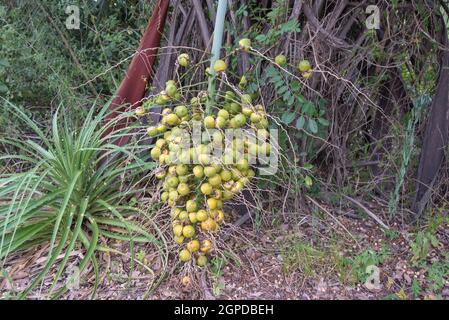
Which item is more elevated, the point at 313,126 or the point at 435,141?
the point at 313,126

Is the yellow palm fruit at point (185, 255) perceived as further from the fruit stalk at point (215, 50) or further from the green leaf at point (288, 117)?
the green leaf at point (288, 117)

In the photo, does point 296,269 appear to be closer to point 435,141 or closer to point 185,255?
point 185,255

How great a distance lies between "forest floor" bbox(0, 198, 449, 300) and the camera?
72.4 inches

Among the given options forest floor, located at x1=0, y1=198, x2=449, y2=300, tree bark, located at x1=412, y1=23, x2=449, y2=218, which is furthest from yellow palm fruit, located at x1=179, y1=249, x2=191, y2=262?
tree bark, located at x1=412, y1=23, x2=449, y2=218

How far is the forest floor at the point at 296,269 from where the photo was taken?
72.4 inches

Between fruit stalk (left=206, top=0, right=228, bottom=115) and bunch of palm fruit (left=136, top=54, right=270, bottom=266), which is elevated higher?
fruit stalk (left=206, top=0, right=228, bottom=115)

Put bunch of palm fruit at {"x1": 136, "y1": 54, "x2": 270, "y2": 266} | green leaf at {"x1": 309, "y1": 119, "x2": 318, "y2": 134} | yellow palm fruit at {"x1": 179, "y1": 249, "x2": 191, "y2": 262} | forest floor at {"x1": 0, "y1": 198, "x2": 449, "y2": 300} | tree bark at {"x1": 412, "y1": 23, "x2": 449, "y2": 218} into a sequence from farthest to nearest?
tree bark at {"x1": 412, "y1": 23, "x2": 449, "y2": 218}, green leaf at {"x1": 309, "y1": 119, "x2": 318, "y2": 134}, forest floor at {"x1": 0, "y1": 198, "x2": 449, "y2": 300}, yellow palm fruit at {"x1": 179, "y1": 249, "x2": 191, "y2": 262}, bunch of palm fruit at {"x1": 136, "y1": 54, "x2": 270, "y2": 266}

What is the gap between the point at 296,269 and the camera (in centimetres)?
194

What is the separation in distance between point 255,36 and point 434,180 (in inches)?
49.6

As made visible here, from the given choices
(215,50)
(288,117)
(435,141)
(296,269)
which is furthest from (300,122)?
(435,141)

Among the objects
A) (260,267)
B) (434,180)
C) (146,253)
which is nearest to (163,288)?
(146,253)

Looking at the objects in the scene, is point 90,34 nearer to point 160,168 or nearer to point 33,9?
point 33,9

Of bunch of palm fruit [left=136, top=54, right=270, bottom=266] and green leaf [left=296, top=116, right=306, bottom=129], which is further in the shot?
green leaf [left=296, top=116, right=306, bottom=129]

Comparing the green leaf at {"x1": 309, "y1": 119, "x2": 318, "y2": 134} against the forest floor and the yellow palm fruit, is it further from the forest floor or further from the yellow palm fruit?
the yellow palm fruit
